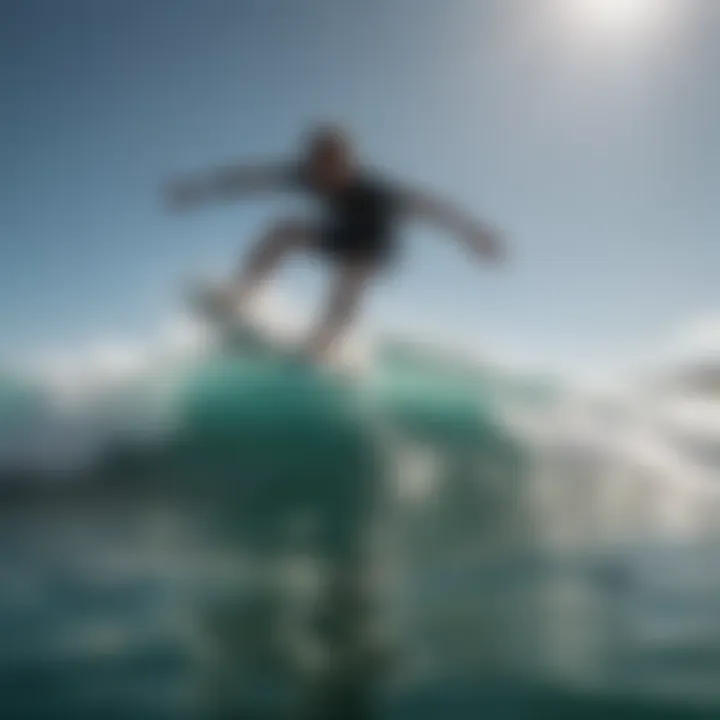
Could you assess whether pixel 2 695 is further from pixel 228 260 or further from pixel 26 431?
pixel 228 260

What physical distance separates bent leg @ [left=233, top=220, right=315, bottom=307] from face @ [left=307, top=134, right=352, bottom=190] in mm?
121

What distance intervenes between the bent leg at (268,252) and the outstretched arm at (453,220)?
27 centimetres

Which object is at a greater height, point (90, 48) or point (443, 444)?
point (90, 48)

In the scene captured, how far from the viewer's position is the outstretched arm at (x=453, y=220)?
95.3 inches

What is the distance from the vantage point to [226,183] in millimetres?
2400

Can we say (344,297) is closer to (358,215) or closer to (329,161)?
(358,215)

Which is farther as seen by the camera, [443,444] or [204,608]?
[443,444]

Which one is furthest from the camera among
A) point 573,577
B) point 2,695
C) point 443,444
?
point 443,444

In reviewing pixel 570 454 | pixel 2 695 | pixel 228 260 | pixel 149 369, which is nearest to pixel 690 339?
pixel 570 454

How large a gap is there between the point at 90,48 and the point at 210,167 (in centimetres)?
46

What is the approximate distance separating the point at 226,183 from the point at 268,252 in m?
0.20

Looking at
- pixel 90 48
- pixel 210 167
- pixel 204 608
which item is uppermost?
pixel 90 48

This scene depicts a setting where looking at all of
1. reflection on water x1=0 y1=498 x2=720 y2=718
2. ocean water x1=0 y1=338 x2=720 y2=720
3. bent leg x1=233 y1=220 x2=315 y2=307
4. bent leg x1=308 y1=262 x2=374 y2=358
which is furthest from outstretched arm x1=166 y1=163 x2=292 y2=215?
reflection on water x1=0 y1=498 x2=720 y2=718

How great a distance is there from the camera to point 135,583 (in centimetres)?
232
